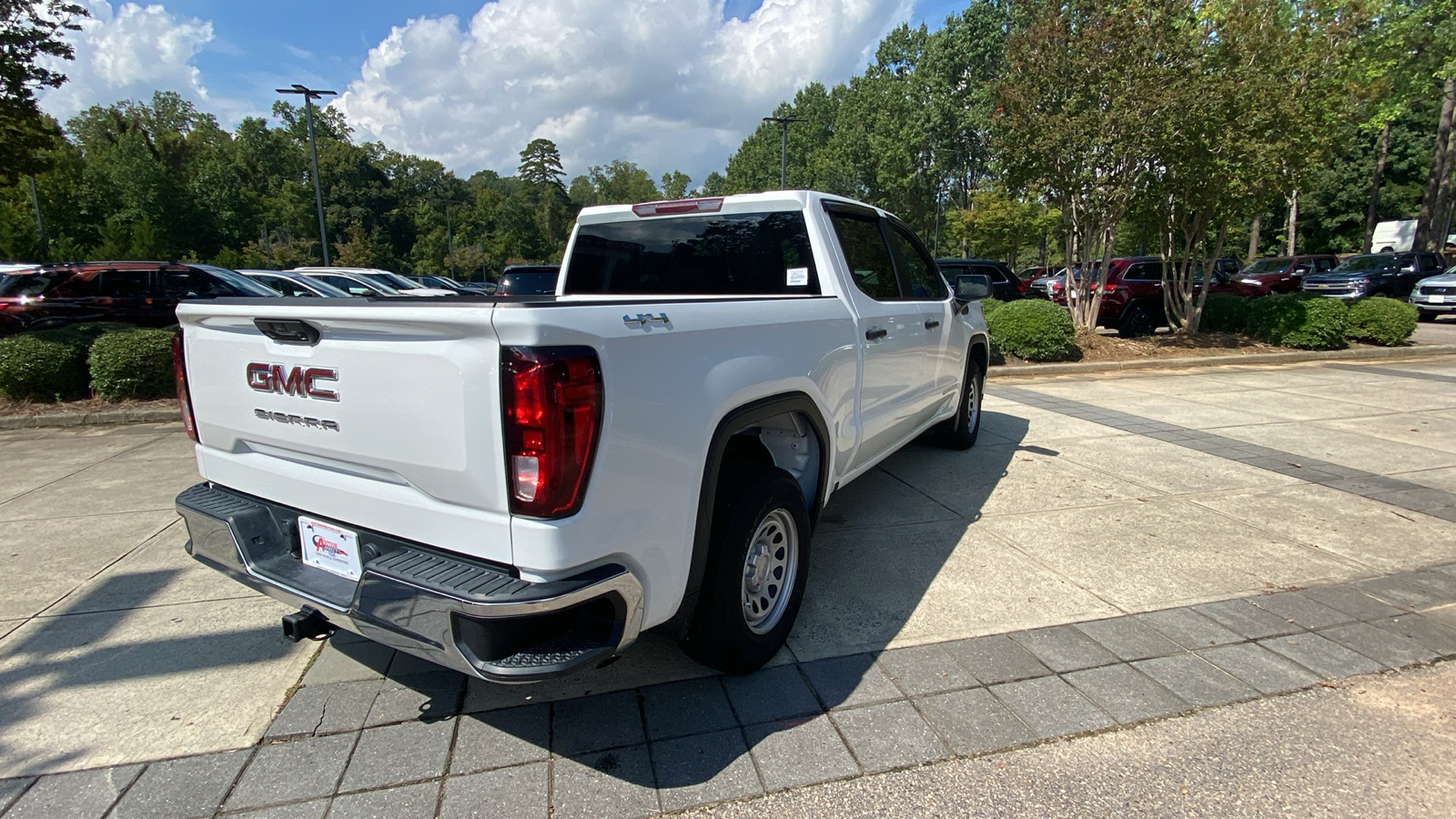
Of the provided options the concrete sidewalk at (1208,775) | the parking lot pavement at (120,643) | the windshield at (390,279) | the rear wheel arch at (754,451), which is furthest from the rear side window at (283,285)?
the concrete sidewalk at (1208,775)

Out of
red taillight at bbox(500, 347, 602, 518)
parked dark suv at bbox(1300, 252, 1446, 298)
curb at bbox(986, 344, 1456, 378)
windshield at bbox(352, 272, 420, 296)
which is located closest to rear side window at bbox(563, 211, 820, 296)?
red taillight at bbox(500, 347, 602, 518)

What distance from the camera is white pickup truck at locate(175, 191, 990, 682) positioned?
1.84 meters

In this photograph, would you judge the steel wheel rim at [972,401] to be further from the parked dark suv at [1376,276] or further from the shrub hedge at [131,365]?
the parked dark suv at [1376,276]

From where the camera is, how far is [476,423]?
186cm

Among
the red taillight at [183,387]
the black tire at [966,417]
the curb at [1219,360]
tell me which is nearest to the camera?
the red taillight at [183,387]

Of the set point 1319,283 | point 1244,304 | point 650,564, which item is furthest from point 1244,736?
point 1319,283

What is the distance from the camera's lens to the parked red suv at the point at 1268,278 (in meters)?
18.6

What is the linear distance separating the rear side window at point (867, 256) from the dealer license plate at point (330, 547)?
255 cm

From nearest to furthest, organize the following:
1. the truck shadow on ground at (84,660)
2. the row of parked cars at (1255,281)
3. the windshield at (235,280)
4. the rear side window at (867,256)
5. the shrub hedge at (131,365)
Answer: the truck shadow on ground at (84,660)
the rear side window at (867,256)
the shrub hedge at (131,365)
the windshield at (235,280)
the row of parked cars at (1255,281)

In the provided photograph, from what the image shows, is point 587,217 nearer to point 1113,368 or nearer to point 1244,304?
point 1113,368

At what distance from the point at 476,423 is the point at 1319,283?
24492 millimetres

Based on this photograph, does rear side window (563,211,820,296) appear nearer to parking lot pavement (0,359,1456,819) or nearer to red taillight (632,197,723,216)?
red taillight (632,197,723,216)

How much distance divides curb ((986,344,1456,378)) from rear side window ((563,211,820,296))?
7538 mm

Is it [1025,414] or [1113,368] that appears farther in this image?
[1113,368]
